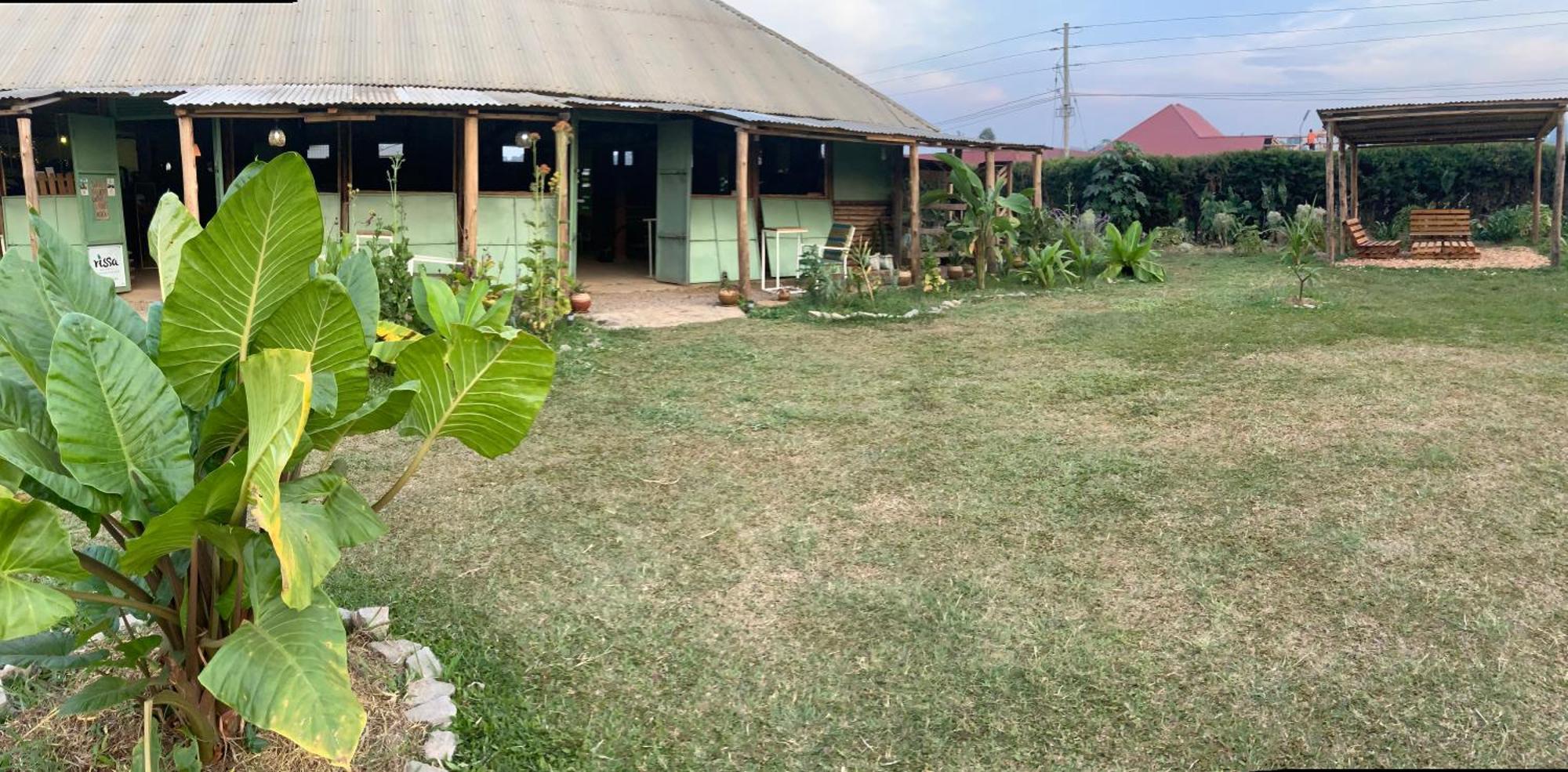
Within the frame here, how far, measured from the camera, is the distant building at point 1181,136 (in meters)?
41.1

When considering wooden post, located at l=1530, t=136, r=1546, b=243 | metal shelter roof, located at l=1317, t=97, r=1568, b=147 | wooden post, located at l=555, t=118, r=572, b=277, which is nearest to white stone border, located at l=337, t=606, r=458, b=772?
wooden post, located at l=555, t=118, r=572, b=277

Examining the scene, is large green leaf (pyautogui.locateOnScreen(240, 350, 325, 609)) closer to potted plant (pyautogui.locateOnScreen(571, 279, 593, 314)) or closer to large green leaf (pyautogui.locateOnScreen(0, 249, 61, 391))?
large green leaf (pyautogui.locateOnScreen(0, 249, 61, 391))

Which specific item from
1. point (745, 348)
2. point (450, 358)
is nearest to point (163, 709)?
point (450, 358)

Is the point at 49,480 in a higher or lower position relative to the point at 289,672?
higher

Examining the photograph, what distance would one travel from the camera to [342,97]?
10.9m

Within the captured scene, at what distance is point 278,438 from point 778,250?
448 inches

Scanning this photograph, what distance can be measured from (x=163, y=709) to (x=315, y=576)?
1026 millimetres

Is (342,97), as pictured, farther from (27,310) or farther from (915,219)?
(27,310)

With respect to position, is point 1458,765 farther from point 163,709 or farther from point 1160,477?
point 163,709

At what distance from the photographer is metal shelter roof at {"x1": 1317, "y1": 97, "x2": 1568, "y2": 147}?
13891mm

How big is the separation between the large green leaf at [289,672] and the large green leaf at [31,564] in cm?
28

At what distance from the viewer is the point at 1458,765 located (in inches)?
111

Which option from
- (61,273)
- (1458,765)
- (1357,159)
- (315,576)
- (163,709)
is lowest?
(1458,765)

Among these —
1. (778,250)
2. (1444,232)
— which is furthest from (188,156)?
(1444,232)
